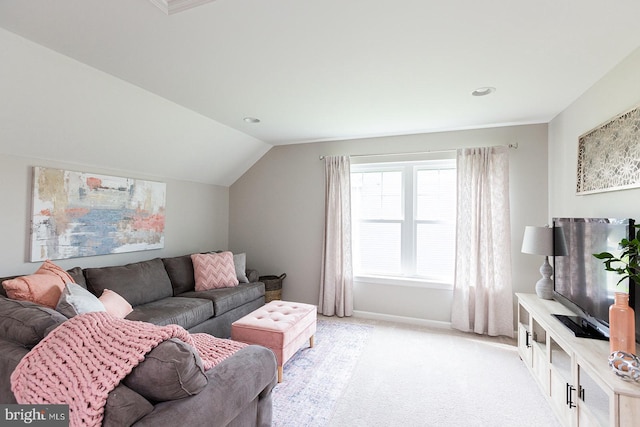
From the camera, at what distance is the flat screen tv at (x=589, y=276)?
1.82 metres

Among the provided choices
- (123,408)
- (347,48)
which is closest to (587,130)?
(347,48)

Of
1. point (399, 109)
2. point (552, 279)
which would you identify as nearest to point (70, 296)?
point (399, 109)

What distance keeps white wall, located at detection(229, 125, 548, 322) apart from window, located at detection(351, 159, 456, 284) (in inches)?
9.2

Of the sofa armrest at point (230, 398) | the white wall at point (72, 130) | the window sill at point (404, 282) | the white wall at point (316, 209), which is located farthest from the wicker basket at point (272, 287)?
the sofa armrest at point (230, 398)

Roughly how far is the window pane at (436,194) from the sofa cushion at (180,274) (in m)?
3.01

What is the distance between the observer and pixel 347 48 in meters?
1.93

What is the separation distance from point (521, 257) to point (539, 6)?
2.78 metres

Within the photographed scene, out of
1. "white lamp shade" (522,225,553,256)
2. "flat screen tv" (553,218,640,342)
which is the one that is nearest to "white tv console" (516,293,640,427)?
"flat screen tv" (553,218,640,342)

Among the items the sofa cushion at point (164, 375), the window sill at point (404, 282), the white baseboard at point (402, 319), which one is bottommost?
the white baseboard at point (402, 319)

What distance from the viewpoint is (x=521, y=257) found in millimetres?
3480

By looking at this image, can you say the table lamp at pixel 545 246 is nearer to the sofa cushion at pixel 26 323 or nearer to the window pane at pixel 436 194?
the window pane at pixel 436 194

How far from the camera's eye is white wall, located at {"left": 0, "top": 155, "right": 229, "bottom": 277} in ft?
8.27

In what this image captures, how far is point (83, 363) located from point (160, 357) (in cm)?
27

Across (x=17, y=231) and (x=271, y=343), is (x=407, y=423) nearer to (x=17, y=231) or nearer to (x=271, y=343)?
(x=271, y=343)
